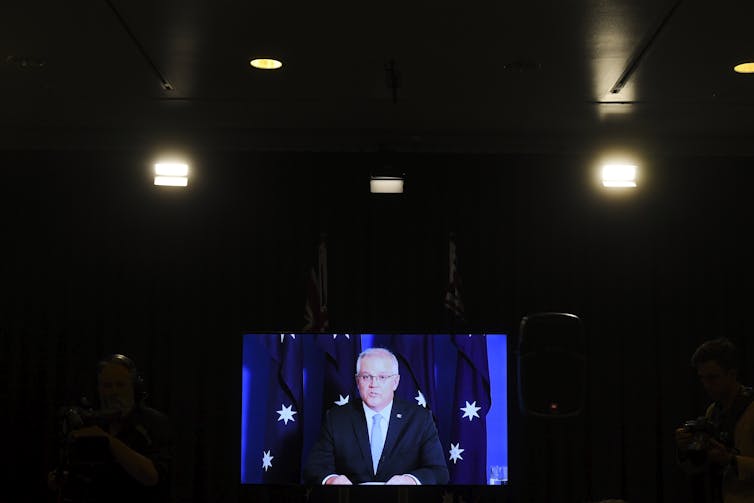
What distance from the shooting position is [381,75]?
16.6 feet

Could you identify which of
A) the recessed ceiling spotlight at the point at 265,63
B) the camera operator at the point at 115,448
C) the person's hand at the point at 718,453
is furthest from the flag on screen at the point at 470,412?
the camera operator at the point at 115,448

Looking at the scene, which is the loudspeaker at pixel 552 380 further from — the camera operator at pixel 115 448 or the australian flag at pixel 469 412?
the camera operator at pixel 115 448

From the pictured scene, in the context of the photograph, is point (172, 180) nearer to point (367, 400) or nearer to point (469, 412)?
point (367, 400)

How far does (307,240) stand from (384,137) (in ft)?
2.68

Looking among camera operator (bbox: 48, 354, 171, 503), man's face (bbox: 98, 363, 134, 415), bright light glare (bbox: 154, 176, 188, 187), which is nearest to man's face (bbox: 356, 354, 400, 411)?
bright light glare (bbox: 154, 176, 188, 187)

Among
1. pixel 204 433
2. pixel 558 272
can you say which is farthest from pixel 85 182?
pixel 558 272

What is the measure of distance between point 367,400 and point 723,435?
87.0 inches

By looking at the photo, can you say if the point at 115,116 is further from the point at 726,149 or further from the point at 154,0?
the point at 726,149

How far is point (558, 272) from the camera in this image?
6.39 meters

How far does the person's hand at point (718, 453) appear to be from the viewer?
145 inches

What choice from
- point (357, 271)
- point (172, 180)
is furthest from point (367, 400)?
point (172, 180)

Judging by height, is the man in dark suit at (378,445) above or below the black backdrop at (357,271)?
below

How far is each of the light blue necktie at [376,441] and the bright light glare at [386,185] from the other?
135 centimetres

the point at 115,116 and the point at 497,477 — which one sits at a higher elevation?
the point at 115,116
